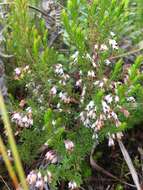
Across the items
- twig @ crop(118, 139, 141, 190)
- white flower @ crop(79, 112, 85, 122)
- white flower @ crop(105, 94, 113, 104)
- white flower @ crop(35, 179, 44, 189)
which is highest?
white flower @ crop(105, 94, 113, 104)

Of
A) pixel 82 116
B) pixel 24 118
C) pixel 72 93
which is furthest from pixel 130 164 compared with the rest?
pixel 24 118

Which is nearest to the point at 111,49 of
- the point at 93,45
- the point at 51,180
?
the point at 93,45

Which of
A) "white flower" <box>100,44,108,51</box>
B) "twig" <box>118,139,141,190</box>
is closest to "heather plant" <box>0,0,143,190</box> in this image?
"white flower" <box>100,44,108,51</box>

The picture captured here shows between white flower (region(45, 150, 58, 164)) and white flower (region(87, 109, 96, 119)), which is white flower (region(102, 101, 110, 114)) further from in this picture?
white flower (region(45, 150, 58, 164))

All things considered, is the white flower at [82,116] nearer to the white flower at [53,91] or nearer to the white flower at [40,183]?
the white flower at [53,91]

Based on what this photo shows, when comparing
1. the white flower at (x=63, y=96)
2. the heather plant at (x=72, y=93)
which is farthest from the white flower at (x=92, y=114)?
the white flower at (x=63, y=96)

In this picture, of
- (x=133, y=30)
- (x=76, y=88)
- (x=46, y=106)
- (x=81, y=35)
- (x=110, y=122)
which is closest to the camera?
(x=81, y=35)

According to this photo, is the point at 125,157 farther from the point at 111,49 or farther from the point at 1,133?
the point at 1,133

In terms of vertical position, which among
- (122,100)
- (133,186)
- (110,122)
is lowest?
(133,186)
